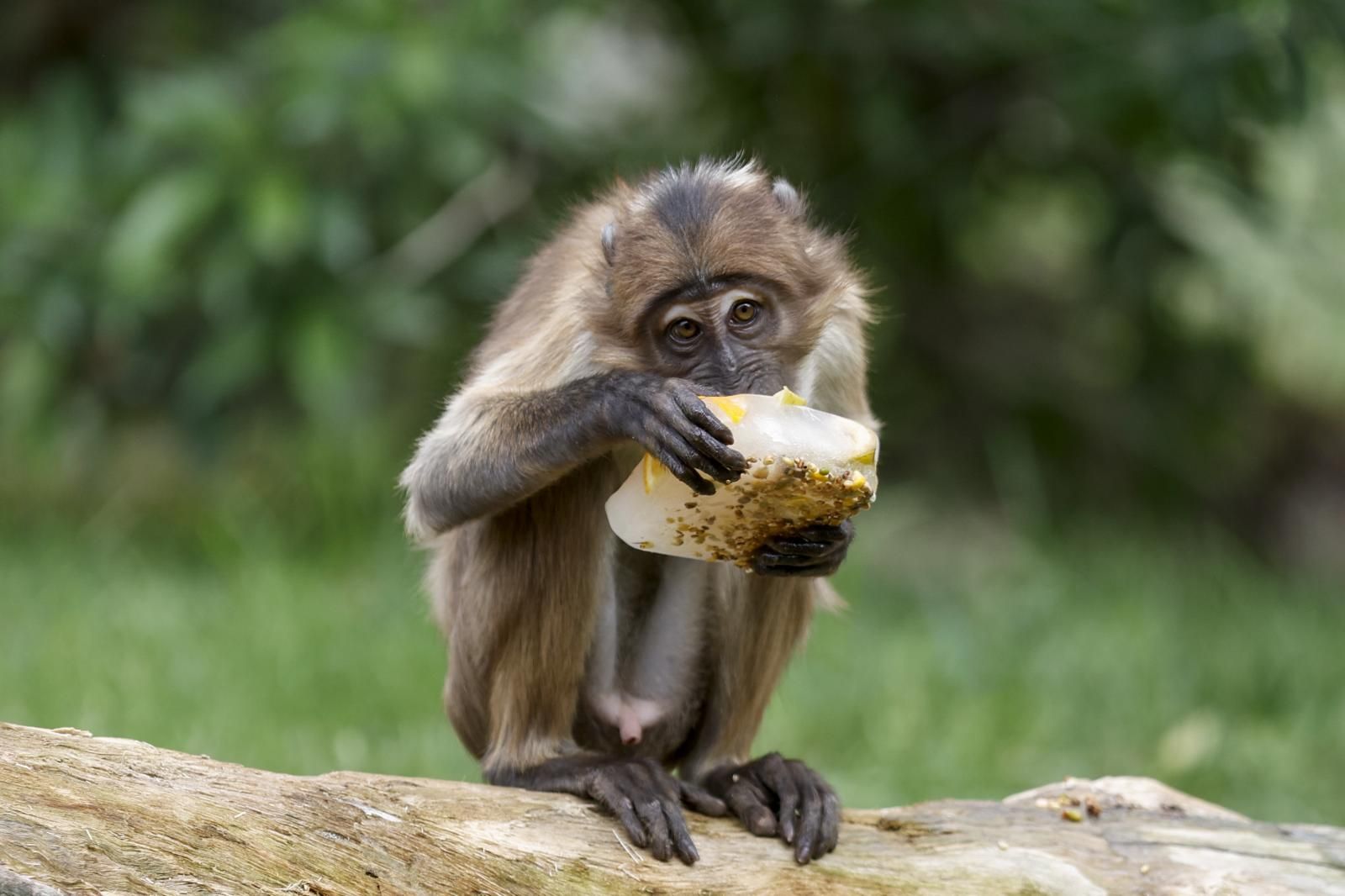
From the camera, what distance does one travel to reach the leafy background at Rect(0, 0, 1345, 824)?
757 centimetres

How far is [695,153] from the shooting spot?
34.2 feet

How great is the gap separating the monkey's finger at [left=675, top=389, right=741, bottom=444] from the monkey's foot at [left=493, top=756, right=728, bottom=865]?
1.07m

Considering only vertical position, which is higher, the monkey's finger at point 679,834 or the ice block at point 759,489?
the ice block at point 759,489

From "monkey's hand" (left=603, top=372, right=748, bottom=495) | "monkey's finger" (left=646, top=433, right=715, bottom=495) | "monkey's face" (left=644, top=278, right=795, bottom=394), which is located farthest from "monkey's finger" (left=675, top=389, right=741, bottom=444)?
"monkey's face" (left=644, top=278, right=795, bottom=394)

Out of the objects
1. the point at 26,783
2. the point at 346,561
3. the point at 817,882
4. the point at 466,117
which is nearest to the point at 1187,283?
the point at 466,117

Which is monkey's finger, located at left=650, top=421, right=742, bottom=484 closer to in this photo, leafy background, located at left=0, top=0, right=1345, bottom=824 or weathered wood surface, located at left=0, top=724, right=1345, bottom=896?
weathered wood surface, located at left=0, top=724, right=1345, bottom=896

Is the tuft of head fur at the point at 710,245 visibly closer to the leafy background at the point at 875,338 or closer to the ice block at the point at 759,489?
the ice block at the point at 759,489

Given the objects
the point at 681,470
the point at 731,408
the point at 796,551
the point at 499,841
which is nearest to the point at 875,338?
the point at 796,551

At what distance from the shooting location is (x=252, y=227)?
8461mm

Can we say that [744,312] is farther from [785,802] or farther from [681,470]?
[785,802]

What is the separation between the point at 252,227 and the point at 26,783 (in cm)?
548

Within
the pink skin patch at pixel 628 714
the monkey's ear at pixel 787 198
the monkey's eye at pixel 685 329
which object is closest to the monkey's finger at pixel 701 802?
the pink skin patch at pixel 628 714

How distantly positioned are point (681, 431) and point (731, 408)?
6.9 inches

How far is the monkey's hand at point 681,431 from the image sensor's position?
4.26 metres
